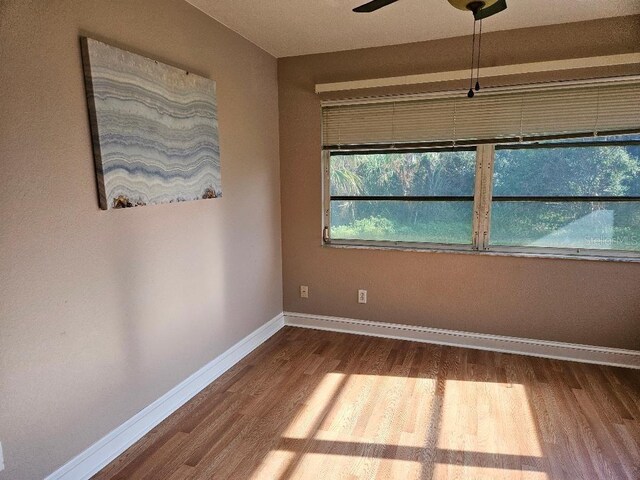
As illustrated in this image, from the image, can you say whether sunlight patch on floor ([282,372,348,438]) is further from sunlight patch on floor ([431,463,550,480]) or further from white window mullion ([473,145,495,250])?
white window mullion ([473,145,495,250])

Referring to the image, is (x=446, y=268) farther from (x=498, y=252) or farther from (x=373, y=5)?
(x=373, y=5)

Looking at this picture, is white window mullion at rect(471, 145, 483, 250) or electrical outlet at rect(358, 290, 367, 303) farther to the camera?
electrical outlet at rect(358, 290, 367, 303)

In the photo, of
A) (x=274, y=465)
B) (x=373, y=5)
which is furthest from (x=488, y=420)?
(x=373, y=5)

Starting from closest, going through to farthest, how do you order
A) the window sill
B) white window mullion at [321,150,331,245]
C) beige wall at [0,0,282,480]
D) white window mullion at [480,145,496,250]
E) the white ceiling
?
beige wall at [0,0,282,480], the white ceiling, the window sill, white window mullion at [480,145,496,250], white window mullion at [321,150,331,245]

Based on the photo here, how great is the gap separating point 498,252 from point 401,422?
1534 mm

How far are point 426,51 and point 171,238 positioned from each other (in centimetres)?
229

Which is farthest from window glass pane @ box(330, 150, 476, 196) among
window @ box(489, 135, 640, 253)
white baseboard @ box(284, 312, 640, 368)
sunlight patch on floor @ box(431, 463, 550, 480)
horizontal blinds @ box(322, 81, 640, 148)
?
sunlight patch on floor @ box(431, 463, 550, 480)

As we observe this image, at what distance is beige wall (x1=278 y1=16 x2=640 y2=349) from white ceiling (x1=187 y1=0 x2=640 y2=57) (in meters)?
0.13

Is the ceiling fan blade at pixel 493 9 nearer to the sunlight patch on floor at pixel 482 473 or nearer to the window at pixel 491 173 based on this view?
the window at pixel 491 173

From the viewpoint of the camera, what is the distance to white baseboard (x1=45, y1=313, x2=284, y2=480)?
5.97 feet

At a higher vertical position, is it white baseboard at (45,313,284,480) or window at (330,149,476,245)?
window at (330,149,476,245)

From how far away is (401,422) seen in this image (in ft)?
7.37

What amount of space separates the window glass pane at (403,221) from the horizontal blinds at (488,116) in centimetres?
51

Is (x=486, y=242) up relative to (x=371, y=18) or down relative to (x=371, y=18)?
down
